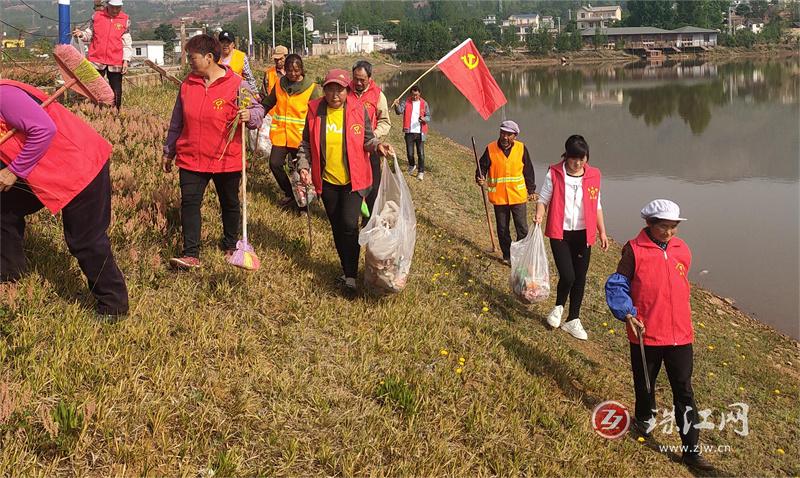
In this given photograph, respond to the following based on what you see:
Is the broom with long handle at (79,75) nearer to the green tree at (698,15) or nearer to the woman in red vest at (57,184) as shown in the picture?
the woman in red vest at (57,184)

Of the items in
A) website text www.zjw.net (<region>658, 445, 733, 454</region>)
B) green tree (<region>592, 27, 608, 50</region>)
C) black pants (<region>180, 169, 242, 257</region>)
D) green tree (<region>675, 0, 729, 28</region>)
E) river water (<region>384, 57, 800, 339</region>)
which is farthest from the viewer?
green tree (<region>675, 0, 729, 28</region>)

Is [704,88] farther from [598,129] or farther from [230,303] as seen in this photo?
[230,303]

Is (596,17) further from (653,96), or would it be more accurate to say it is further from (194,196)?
(194,196)

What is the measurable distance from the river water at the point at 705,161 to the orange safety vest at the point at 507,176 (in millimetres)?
4425

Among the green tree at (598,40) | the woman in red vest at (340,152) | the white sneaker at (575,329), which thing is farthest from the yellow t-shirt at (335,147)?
the green tree at (598,40)

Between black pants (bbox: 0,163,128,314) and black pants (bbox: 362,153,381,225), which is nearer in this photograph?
black pants (bbox: 0,163,128,314)

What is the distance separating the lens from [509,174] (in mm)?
7758

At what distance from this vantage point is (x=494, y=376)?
485 centimetres

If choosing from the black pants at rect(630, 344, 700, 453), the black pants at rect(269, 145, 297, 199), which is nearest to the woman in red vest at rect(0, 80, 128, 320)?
the black pants at rect(269, 145, 297, 199)

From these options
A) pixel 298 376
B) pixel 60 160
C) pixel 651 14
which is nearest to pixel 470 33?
pixel 651 14

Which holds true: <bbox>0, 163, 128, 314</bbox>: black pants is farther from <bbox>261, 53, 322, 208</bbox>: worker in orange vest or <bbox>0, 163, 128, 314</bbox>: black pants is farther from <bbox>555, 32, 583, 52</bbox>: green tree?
<bbox>555, 32, 583, 52</bbox>: green tree

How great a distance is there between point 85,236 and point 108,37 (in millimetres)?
5830

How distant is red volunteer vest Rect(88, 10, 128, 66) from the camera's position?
28.4ft

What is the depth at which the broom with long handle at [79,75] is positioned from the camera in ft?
13.5
